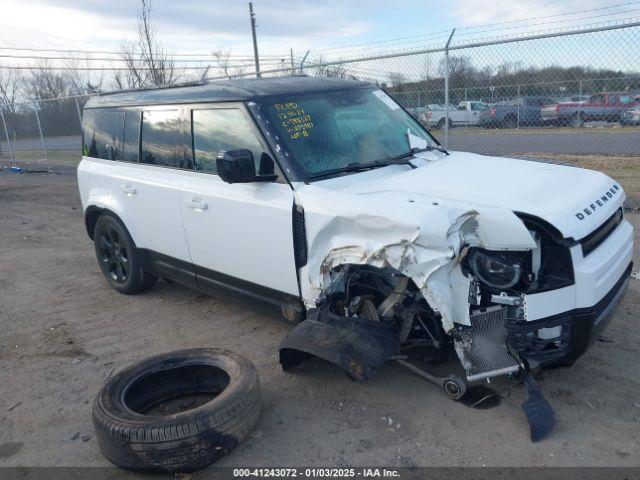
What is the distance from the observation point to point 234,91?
423 cm

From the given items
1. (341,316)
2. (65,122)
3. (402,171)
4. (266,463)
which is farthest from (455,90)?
(65,122)

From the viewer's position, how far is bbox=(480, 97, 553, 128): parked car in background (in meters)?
13.2

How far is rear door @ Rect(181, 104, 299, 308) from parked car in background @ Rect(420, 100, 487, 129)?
6.90 meters

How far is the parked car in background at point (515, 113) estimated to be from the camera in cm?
1316

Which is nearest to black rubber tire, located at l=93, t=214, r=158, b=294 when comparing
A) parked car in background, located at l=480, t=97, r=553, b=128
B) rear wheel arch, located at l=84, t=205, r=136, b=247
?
rear wheel arch, located at l=84, t=205, r=136, b=247

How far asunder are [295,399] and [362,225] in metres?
1.26

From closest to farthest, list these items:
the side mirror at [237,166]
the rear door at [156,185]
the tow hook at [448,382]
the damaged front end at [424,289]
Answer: the damaged front end at [424,289], the tow hook at [448,382], the side mirror at [237,166], the rear door at [156,185]

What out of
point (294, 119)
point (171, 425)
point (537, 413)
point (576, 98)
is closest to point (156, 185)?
point (294, 119)

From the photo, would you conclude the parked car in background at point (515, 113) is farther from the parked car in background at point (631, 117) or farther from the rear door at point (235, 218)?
the rear door at point (235, 218)

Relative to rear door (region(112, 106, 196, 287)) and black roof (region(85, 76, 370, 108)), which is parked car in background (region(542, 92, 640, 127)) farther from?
rear door (region(112, 106, 196, 287))

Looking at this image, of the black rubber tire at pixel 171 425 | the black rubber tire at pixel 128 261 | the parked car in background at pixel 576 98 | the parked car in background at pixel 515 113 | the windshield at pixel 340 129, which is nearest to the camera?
the black rubber tire at pixel 171 425

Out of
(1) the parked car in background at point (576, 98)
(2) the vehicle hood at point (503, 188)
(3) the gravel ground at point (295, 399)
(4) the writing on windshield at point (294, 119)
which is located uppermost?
(4) the writing on windshield at point (294, 119)

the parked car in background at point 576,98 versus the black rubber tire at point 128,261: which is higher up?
the parked car in background at point 576,98

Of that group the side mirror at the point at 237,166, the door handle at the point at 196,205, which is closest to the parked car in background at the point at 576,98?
the door handle at the point at 196,205
